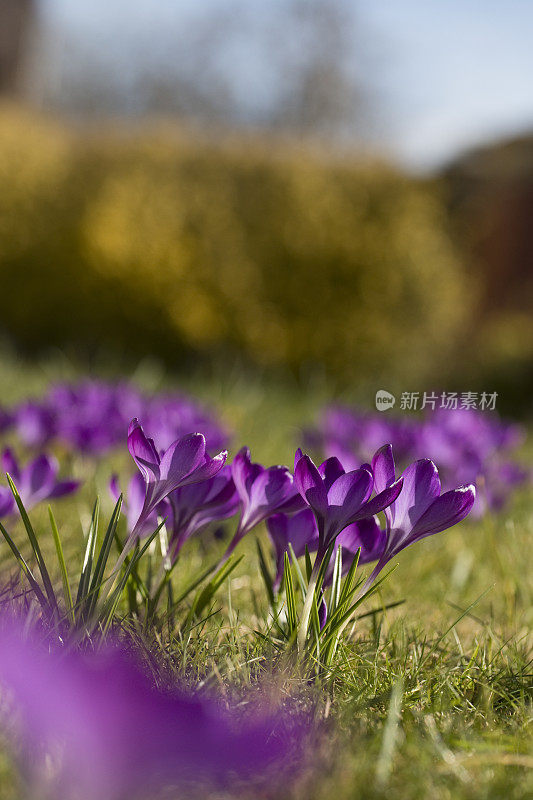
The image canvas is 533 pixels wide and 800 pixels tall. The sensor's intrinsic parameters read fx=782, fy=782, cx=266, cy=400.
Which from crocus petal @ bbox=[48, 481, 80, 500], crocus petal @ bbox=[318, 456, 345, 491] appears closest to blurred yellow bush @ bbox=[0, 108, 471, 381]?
crocus petal @ bbox=[48, 481, 80, 500]

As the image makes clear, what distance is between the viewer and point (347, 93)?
2334 cm

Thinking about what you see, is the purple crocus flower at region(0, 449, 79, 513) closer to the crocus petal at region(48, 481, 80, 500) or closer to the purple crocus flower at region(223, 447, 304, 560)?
the crocus petal at region(48, 481, 80, 500)

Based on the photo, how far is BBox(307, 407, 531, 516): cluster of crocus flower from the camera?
199 cm

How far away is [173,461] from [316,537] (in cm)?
32

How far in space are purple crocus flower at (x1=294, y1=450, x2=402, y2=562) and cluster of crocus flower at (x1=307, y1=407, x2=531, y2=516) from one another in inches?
34.5

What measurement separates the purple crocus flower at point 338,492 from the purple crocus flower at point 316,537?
0.11 m

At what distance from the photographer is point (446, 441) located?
2027 millimetres

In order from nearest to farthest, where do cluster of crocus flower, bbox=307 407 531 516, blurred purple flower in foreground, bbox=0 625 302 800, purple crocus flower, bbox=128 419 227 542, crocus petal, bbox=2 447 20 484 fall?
blurred purple flower in foreground, bbox=0 625 302 800 → purple crocus flower, bbox=128 419 227 542 → crocus petal, bbox=2 447 20 484 → cluster of crocus flower, bbox=307 407 531 516

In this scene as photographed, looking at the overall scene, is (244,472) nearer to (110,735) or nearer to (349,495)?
(349,495)

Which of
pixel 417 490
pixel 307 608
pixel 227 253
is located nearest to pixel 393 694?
pixel 307 608

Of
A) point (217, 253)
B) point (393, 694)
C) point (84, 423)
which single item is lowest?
point (217, 253)

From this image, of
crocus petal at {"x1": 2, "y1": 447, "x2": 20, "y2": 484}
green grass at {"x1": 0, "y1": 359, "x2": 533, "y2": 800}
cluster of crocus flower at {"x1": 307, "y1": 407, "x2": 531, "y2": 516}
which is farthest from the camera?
cluster of crocus flower at {"x1": 307, "y1": 407, "x2": 531, "y2": 516}

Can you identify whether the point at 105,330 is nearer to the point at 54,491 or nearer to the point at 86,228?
the point at 86,228

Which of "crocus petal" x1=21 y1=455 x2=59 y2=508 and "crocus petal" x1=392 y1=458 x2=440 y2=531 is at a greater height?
"crocus petal" x1=392 y1=458 x2=440 y2=531
